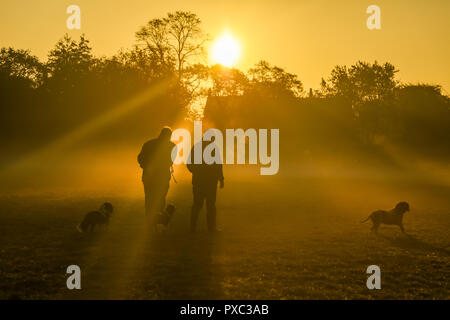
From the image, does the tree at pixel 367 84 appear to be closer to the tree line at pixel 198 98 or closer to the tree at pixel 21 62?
the tree line at pixel 198 98

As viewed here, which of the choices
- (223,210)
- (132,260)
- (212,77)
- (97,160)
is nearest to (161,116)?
(97,160)

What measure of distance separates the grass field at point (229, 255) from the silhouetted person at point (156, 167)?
803 mm

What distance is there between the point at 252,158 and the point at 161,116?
14064mm

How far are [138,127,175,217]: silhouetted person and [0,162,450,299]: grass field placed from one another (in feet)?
2.63

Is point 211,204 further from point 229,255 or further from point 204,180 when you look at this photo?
point 229,255

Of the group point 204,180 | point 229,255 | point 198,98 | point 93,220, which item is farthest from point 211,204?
point 198,98

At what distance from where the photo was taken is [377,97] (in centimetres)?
6494

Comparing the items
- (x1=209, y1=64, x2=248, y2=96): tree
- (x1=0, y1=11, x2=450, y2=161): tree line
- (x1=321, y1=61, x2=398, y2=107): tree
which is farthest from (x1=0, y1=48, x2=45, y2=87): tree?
(x1=321, y1=61, x2=398, y2=107): tree

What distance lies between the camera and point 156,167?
11594 millimetres

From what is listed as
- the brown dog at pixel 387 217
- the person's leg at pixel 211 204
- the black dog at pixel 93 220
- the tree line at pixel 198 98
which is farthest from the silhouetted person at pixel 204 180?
the tree line at pixel 198 98

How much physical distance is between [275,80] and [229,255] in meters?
55.7

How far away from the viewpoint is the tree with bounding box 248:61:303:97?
62.9 meters
